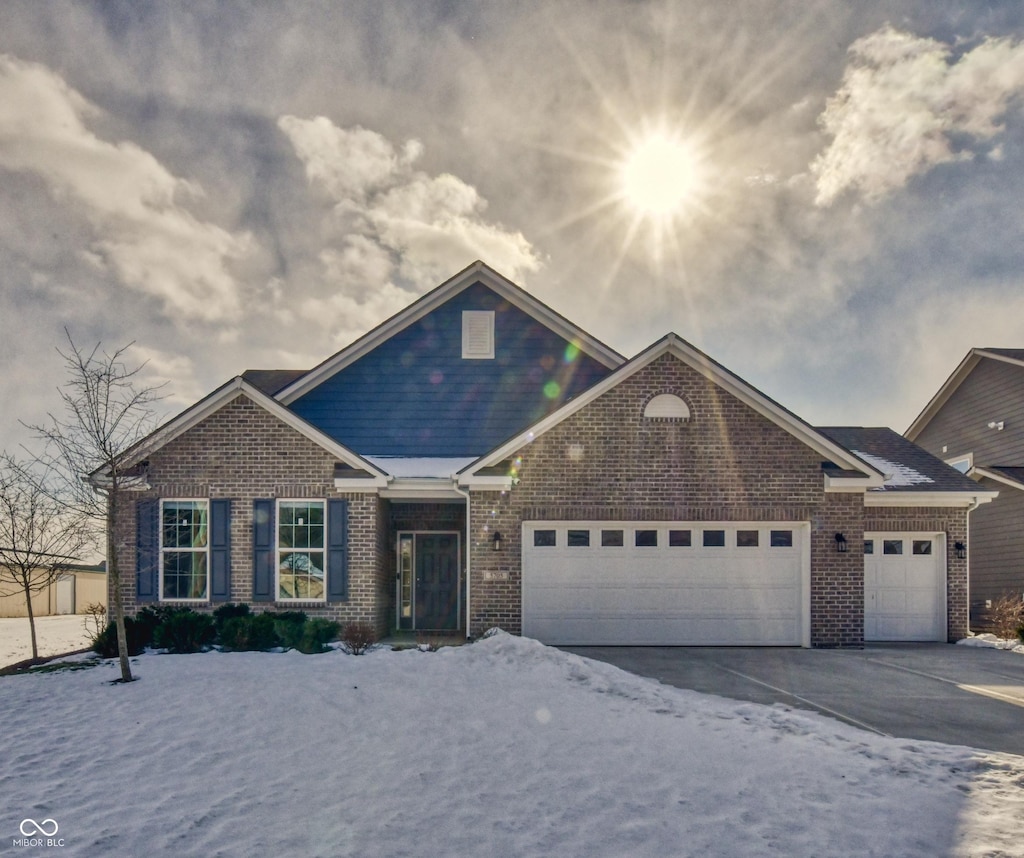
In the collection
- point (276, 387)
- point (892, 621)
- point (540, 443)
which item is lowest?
point (892, 621)

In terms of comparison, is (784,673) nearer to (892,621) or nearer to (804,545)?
(804,545)

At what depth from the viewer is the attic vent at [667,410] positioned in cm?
1317

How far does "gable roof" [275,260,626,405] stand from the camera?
1652cm

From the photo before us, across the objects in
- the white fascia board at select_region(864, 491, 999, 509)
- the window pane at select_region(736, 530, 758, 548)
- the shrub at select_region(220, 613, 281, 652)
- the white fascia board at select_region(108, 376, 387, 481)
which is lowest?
the shrub at select_region(220, 613, 281, 652)

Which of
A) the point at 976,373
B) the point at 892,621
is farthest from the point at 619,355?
the point at 976,373

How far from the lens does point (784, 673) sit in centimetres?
1038

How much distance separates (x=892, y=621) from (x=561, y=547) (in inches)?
301

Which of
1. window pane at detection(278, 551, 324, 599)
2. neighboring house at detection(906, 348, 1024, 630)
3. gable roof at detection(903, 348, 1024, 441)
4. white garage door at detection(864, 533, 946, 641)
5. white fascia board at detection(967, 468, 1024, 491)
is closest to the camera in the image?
window pane at detection(278, 551, 324, 599)

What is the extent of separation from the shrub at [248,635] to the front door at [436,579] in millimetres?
4083

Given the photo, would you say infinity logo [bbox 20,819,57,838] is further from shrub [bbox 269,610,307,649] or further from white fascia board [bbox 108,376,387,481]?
white fascia board [bbox 108,376,387,481]

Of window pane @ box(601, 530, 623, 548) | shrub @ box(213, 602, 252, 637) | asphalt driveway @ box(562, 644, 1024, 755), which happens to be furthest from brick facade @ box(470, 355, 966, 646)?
shrub @ box(213, 602, 252, 637)

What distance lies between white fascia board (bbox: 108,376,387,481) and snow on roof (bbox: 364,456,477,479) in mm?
619

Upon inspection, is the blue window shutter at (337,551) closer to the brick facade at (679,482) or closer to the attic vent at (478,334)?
the brick facade at (679,482)

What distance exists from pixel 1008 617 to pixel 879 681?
8320 mm
